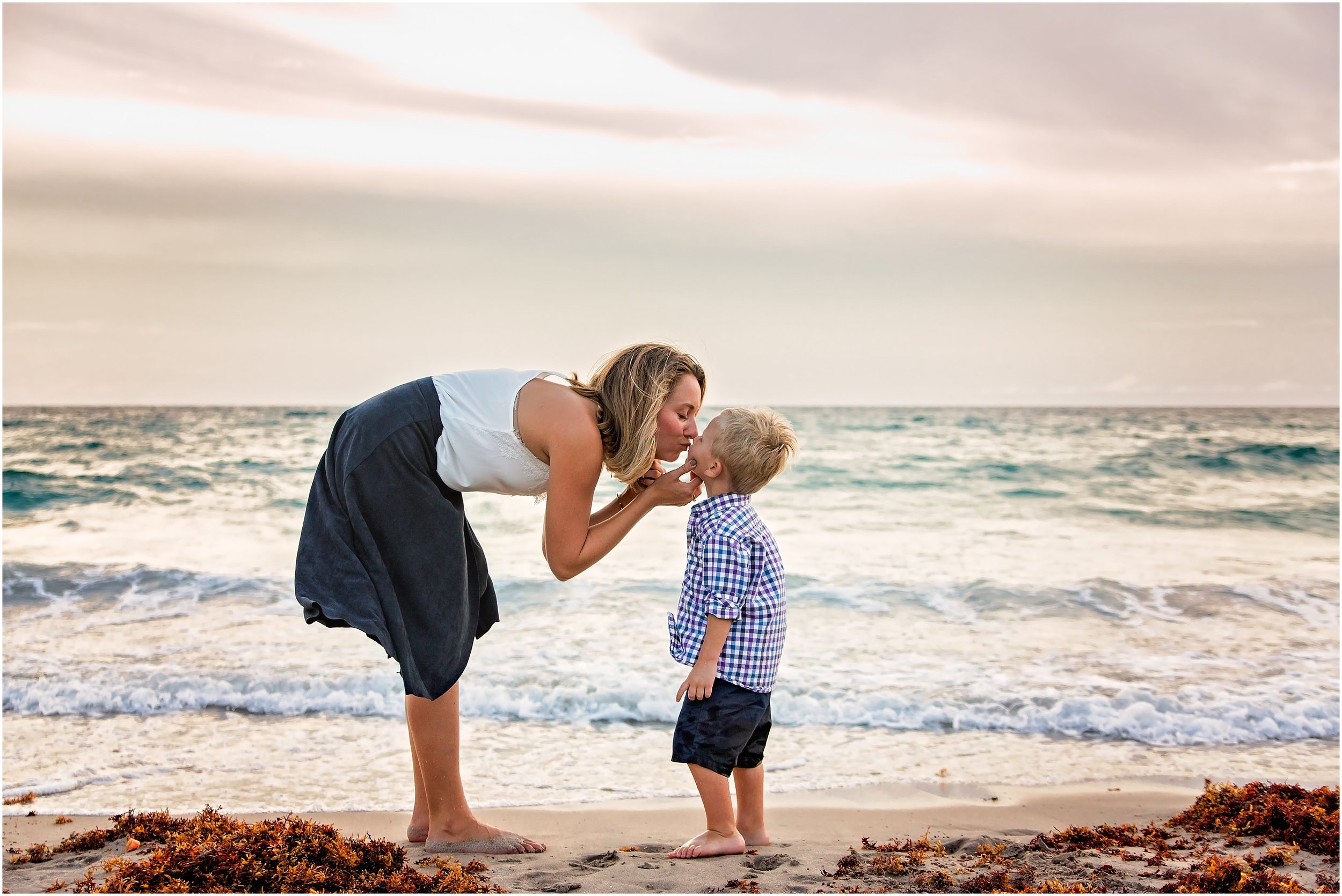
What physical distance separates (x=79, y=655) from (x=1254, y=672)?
27.0 feet

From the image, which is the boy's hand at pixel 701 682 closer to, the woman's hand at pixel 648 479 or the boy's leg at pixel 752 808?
the boy's leg at pixel 752 808

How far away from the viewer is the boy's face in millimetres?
3047

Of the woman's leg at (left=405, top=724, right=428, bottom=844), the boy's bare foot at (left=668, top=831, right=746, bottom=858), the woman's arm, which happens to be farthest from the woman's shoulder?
the boy's bare foot at (left=668, top=831, right=746, bottom=858)

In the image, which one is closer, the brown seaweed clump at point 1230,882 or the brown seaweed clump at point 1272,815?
the brown seaweed clump at point 1230,882

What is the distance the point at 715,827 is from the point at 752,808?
207mm

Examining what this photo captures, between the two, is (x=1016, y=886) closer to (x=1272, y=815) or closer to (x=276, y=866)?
(x=1272, y=815)

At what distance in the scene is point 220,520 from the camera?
41.2 ft

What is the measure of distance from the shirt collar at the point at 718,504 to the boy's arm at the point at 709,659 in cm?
33

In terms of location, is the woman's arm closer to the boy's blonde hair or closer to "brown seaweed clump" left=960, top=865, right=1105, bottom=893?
the boy's blonde hair

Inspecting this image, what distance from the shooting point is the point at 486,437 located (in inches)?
113

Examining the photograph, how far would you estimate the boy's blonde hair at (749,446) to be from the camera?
119 inches

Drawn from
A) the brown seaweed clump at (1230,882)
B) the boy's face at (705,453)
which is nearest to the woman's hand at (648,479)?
the boy's face at (705,453)

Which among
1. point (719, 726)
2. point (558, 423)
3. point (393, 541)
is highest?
point (558, 423)

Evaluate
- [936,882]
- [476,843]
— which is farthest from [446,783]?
[936,882]
